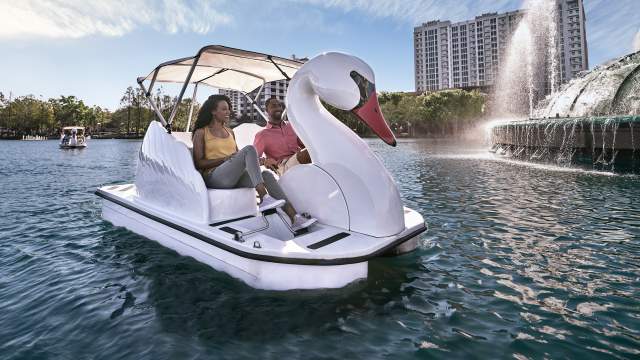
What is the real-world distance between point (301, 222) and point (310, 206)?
1.01 feet

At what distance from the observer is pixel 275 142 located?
5953 mm

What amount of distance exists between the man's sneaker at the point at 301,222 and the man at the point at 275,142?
5.24 feet

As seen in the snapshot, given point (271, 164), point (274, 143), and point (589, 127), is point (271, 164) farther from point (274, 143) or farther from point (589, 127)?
point (589, 127)

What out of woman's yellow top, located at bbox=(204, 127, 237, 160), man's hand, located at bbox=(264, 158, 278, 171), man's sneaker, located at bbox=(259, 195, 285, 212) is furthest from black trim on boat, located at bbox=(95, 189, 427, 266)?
man's hand, located at bbox=(264, 158, 278, 171)

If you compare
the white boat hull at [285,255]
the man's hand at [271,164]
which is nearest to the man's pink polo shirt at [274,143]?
the man's hand at [271,164]

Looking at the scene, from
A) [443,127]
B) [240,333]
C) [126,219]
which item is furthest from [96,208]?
[443,127]

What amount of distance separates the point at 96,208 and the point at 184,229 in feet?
18.9

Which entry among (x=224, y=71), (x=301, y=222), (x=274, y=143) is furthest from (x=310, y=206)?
(x=224, y=71)

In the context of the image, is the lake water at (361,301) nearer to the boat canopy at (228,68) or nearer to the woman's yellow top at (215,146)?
the woman's yellow top at (215,146)

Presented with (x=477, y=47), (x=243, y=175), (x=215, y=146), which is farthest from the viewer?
(x=477, y=47)

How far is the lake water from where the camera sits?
Answer: 2844mm

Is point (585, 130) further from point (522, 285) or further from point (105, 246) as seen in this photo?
point (105, 246)

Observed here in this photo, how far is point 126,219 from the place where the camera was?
6078 mm

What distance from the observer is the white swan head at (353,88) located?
4020mm
